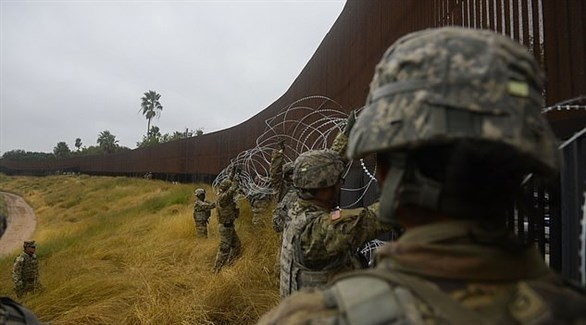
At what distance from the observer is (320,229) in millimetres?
2414

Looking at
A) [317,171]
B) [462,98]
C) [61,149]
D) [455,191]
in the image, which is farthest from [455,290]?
[61,149]

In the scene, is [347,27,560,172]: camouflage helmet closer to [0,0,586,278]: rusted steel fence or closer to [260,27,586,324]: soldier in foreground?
[260,27,586,324]: soldier in foreground

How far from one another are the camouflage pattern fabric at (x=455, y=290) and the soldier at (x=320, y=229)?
130 cm

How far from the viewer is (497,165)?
3.21 feet

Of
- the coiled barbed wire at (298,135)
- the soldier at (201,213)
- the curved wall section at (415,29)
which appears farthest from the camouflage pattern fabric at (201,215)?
the curved wall section at (415,29)

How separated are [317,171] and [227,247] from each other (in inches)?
222

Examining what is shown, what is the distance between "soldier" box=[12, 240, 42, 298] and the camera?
24.8ft

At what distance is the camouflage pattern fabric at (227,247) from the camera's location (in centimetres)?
791

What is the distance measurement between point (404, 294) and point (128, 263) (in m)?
9.60

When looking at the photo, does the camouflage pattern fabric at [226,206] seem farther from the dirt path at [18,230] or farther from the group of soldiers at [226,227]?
the dirt path at [18,230]

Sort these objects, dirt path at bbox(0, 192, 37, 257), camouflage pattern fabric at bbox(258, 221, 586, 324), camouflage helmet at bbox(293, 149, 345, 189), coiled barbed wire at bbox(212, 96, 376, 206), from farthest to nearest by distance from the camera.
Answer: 1. dirt path at bbox(0, 192, 37, 257)
2. coiled barbed wire at bbox(212, 96, 376, 206)
3. camouflage helmet at bbox(293, 149, 345, 189)
4. camouflage pattern fabric at bbox(258, 221, 586, 324)

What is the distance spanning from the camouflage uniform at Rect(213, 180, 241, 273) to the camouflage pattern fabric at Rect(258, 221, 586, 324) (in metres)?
7.08

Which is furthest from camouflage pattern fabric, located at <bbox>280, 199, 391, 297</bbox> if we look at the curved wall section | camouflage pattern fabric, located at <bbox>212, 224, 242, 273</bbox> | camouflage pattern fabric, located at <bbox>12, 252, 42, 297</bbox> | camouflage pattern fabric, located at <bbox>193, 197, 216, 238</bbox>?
camouflage pattern fabric, located at <bbox>193, 197, 216, 238</bbox>

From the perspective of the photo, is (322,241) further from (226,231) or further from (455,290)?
(226,231)
